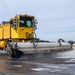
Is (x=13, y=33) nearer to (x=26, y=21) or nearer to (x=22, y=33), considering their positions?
(x=22, y=33)

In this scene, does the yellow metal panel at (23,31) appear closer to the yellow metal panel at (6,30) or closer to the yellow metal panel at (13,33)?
the yellow metal panel at (13,33)

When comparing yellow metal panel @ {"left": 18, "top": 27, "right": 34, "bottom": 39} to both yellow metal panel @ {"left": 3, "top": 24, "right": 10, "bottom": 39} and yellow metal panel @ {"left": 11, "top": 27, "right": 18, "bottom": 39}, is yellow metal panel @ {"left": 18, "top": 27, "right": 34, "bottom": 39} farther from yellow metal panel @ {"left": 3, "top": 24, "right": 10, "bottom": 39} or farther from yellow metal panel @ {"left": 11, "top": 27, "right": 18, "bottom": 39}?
yellow metal panel @ {"left": 3, "top": 24, "right": 10, "bottom": 39}

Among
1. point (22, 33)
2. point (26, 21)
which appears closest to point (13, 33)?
point (22, 33)

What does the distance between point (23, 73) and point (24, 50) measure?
7.53 meters

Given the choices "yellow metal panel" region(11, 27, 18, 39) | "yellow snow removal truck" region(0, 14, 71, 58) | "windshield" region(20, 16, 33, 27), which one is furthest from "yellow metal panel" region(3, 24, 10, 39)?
"windshield" region(20, 16, 33, 27)

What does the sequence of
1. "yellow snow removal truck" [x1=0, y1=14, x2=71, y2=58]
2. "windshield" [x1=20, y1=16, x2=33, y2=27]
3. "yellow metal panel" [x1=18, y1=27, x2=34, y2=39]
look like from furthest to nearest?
"windshield" [x1=20, y1=16, x2=33, y2=27] → "yellow metal panel" [x1=18, y1=27, x2=34, y2=39] → "yellow snow removal truck" [x1=0, y1=14, x2=71, y2=58]

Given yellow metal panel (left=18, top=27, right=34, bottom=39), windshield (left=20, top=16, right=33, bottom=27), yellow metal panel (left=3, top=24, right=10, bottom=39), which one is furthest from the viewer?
yellow metal panel (left=3, top=24, right=10, bottom=39)

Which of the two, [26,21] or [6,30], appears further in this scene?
[6,30]

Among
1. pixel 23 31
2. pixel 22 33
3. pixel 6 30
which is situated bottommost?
pixel 22 33

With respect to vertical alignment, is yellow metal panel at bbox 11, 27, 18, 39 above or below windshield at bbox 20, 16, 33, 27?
below

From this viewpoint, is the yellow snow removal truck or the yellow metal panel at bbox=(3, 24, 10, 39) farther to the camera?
the yellow metal panel at bbox=(3, 24, 10, 39)

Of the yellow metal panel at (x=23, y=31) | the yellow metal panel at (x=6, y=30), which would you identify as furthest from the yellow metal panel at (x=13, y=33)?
the yellow metal panel at (x=6, y=30)

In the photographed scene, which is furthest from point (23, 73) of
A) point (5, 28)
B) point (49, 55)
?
point (5, 28)

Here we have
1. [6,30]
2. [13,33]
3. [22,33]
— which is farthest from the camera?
[6,30]
